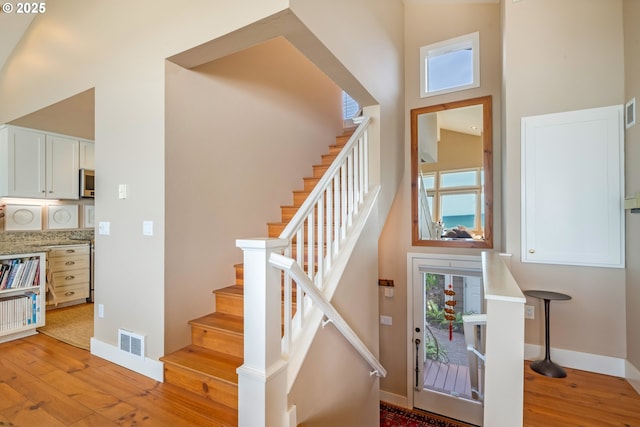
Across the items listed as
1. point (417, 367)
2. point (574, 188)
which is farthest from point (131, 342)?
point (574, 188)

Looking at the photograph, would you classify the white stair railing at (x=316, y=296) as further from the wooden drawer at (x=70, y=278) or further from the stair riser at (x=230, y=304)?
the wooden drawer at (x=70, y=278)

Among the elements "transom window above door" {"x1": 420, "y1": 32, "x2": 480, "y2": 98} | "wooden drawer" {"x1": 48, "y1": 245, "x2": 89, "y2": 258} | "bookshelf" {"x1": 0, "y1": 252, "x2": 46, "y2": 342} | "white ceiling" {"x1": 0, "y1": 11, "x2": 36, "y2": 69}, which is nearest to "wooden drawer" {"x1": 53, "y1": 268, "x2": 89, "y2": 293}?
"wooden drawer" {"x1": 48, "y1": 245, "x2": 89, "y2": 258}

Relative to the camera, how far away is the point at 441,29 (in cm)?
379

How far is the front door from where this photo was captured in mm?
3865

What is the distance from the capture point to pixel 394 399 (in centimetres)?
411

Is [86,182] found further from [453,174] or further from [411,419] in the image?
[411,419]

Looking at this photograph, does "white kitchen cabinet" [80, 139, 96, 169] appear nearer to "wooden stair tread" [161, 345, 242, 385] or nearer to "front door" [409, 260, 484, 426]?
"wooden stair tread" [161, 345, 242, 385]

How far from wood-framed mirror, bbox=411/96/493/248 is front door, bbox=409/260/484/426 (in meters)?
0.50

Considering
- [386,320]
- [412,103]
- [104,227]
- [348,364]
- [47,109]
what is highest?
[412,103]

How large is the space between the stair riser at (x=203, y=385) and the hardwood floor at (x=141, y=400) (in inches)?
1.8

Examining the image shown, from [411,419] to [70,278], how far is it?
5.06 m

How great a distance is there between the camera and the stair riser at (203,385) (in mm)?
1819

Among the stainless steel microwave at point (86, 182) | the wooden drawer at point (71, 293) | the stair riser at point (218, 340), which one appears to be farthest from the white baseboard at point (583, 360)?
the stainless steel microwave at point (86, 182)

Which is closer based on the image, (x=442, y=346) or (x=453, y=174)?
(x=453, y=174)
